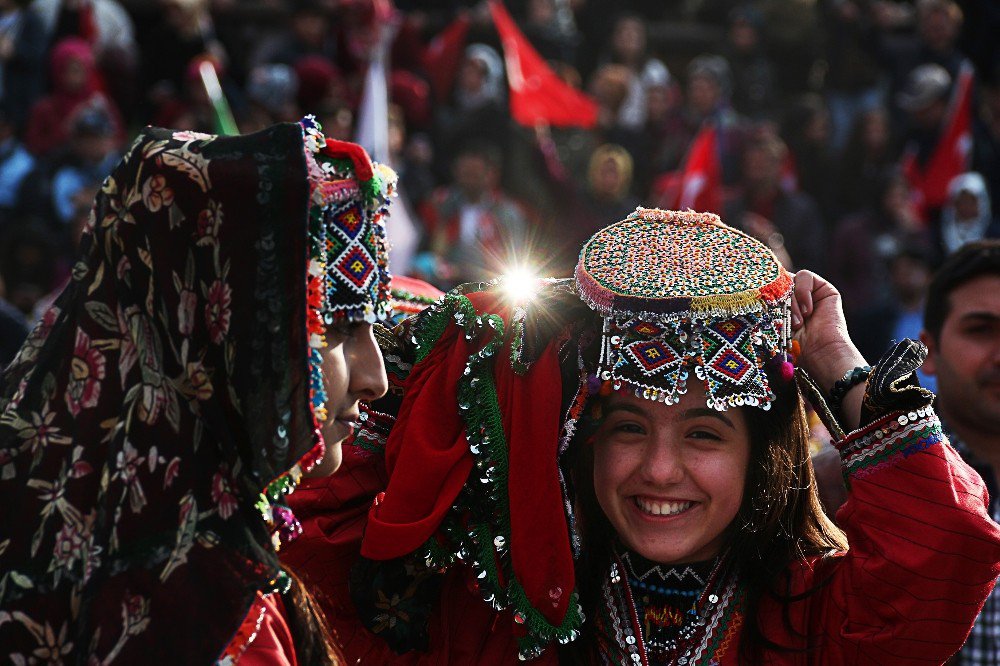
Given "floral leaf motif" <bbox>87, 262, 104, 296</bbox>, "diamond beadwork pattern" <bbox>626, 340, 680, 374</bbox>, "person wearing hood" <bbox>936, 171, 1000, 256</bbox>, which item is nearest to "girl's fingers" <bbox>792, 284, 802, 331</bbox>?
"diamond beadwork pattern" <bbox>626, 340, 680, 374</bbox>

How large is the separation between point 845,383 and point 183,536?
1518mm

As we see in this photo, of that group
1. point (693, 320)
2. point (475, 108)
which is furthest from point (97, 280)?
point (475, 108)

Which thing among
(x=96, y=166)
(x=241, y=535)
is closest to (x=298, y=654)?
(x=241, y=535)

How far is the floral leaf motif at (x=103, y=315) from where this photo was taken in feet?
6.74

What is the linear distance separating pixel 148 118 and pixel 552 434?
749 cm

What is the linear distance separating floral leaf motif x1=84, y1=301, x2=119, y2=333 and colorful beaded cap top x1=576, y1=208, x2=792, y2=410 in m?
1.06

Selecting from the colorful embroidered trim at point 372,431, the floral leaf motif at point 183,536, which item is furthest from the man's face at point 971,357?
the floral leaf motif at point 183,536

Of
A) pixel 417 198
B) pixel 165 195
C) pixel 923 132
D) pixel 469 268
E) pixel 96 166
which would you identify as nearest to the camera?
pixel 165 195

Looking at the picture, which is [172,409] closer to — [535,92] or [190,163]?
[190,163]

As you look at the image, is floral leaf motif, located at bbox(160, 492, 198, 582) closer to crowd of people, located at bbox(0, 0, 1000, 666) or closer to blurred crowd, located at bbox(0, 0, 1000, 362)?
crowd of people, located at bbox(0, 0, 1000, 666)

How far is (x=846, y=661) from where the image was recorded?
275 cm

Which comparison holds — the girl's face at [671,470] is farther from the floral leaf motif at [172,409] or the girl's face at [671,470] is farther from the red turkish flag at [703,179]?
the red turkish flag at [703,179]

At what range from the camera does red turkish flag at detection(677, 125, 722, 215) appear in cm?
856

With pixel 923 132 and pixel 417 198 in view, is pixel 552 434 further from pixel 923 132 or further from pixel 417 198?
pixel 923 132
